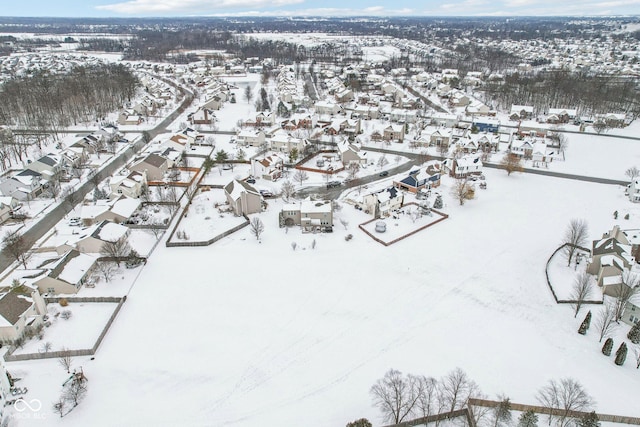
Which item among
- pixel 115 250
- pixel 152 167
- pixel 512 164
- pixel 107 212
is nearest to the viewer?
pixel 115 250

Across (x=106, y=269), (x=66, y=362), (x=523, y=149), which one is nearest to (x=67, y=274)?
(x=106, y=269)

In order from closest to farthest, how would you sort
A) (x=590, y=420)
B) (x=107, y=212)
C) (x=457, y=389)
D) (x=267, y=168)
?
(x=590, y=420)
(x=457, y=389)
(x=107, y=212)
(x=267, y=168)

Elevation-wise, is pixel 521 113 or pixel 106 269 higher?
pixel 521 113

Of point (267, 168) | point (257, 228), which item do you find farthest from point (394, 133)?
point (257, 228)

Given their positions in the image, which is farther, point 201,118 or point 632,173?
point 201,118

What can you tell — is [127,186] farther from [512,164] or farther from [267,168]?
[512,164]

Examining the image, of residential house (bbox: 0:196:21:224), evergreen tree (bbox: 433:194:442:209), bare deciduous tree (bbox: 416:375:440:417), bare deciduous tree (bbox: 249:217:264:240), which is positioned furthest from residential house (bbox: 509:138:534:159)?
residential house (bbox: 0:196:21:224)

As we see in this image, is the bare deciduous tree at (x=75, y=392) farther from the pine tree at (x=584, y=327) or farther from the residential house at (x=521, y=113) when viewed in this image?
the residential house at (x=521, y=113)

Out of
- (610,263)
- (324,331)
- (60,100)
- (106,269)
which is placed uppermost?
(60,100)
